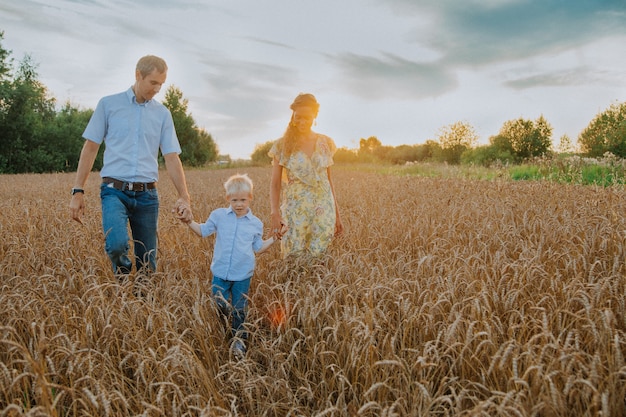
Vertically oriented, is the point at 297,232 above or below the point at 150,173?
below

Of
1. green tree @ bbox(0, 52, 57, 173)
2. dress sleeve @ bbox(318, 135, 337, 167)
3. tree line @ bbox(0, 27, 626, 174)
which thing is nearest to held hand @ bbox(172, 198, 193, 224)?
dress sleeve @ bbox(318, 135, 337, 167)

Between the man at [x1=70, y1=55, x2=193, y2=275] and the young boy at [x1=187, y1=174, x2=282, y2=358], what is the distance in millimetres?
626

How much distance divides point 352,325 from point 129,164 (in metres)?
2.54

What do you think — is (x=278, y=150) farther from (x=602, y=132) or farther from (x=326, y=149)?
(x=602, y=132)

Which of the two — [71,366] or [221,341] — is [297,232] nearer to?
[221,341]

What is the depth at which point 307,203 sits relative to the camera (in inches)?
172

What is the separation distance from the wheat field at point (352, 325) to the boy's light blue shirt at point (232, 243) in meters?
0.25

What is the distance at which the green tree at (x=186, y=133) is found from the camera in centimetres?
4306

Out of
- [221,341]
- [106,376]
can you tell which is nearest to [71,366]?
[106,376]

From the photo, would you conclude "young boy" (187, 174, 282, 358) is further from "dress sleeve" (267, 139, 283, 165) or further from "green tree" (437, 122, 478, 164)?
"green tree" (437, 122, 478, 164)

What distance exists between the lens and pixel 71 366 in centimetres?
211

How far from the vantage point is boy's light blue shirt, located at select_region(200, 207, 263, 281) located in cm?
328

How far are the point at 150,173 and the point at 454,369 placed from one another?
3.13 m

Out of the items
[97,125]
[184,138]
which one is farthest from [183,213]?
[184,138]
